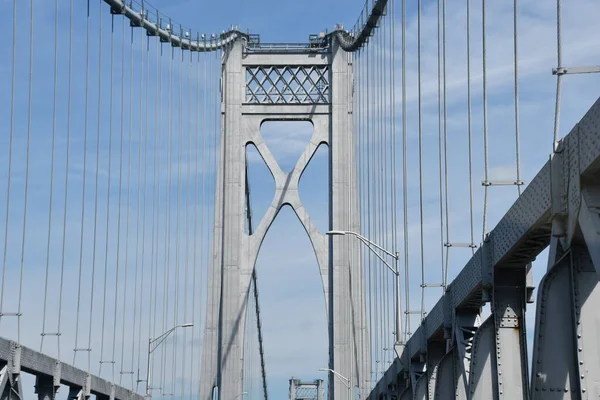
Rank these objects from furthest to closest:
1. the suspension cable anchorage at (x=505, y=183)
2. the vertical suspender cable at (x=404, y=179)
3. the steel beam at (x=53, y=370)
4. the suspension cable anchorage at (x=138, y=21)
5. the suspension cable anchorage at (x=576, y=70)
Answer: the suspension cable anchorage at (x=138, y=21)
the vertical suspender cable at (x=404, y=179)
the steel beam at (x=53, y=370)
the suspension cable anchorage at (x=505, y=183)
the suspension cable anchorage at (x=576, y=70)

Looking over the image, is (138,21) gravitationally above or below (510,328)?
above

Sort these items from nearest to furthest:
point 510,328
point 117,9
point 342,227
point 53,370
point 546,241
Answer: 1. point 546,241
2. point 510,328
3. point 53,370
4. point 117,9
5. point 342,227

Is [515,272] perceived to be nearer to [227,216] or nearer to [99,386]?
[99,386]

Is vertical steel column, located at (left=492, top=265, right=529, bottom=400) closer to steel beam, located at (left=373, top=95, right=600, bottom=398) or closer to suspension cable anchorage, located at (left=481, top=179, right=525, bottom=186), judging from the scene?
steel beam, located at (left=373, top=95, right=600, bottom=398)

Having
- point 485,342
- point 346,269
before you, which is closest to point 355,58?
point 346,269

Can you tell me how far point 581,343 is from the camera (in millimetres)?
12805

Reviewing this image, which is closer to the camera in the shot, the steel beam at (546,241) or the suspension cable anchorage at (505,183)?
the steel beam at (546,241)

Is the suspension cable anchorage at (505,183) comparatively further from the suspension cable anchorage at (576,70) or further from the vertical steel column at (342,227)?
the vertical steel column at (342,227)

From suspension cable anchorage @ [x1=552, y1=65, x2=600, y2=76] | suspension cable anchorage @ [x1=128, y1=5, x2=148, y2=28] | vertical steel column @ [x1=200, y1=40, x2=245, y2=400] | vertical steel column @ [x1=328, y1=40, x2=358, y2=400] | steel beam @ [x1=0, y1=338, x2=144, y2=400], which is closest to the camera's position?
suspension cable anchorage @ [x1=552, y1=65, x2=600, y2=76]

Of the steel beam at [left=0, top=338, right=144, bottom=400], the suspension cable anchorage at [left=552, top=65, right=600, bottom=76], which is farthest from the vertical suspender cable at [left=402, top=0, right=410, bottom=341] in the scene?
the suspension cable anchorage at [left=552, top=65, right=600, bottom=76]

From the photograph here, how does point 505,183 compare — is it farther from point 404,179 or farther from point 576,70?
point 404,179

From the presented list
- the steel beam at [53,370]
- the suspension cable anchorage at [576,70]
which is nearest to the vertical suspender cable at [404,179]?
the steel beam at [53,370]

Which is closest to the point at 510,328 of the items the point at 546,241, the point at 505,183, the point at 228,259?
the point at 505,183

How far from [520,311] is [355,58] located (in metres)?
33.3
